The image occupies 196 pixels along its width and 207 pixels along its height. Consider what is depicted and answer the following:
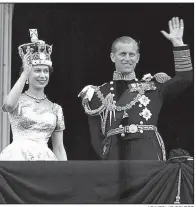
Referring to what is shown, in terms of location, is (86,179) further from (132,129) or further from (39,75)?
(39,75)

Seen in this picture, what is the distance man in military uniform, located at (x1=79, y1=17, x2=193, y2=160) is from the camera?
6.82 meters

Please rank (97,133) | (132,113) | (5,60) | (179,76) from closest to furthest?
(179,76) → (132,113) → (97,133) → (5,60)

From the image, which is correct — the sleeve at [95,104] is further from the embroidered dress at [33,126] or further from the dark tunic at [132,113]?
the embroidered dress at [33,126]

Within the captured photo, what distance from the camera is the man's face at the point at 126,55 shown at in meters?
6.95

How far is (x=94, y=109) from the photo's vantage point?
277 inches

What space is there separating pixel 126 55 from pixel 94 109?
40 cm

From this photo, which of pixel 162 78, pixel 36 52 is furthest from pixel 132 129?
pixel 36 52

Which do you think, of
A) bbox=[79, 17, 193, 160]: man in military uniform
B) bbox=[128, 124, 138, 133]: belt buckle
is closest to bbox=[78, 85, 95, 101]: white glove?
bbox=[79, 17, 193, 160]: man in military uniform

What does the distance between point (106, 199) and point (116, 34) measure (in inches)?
90.5

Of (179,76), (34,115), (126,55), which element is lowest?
(34,115)

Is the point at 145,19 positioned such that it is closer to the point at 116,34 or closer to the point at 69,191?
the point at 116,34

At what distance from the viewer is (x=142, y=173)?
6281 mm

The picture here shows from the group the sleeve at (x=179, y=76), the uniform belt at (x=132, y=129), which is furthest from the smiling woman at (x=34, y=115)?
the sleeve at (x=179, y=76)

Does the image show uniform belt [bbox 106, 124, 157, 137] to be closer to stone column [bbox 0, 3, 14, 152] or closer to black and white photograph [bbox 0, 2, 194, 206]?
black and white photograph [bbox 0, 2, 194, 206]
